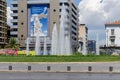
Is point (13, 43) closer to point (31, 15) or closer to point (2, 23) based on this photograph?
point (2, 23)

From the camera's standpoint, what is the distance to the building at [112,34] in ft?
450

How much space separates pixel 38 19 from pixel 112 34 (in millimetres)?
35007

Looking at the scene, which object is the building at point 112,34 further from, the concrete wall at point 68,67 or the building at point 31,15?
the concrete wall at point 68,67

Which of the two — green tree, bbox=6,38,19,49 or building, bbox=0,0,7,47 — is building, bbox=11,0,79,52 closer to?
green tree, bbox=6,38,19,49

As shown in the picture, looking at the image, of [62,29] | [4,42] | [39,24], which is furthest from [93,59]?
[4,42]

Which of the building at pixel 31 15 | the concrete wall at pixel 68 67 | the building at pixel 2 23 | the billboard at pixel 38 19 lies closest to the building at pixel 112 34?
the building at pixel 31 15

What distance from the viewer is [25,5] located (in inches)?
6619

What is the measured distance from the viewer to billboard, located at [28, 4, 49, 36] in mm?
162875

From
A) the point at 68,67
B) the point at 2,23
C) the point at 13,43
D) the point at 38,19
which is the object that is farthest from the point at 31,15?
the point at 68,67

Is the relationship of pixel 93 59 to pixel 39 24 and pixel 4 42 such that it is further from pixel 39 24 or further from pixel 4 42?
pixel 4 42

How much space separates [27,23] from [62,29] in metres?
93.3

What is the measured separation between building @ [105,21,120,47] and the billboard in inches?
1260

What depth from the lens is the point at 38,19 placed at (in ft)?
532

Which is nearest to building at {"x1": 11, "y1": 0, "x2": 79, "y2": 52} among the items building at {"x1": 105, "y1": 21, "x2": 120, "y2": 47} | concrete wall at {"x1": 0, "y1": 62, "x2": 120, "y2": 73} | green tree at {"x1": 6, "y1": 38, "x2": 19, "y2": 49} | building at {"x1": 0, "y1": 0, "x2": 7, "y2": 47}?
green tree at {"x1": 6, "y1": 38, "x2": 19, "y2": 49}
